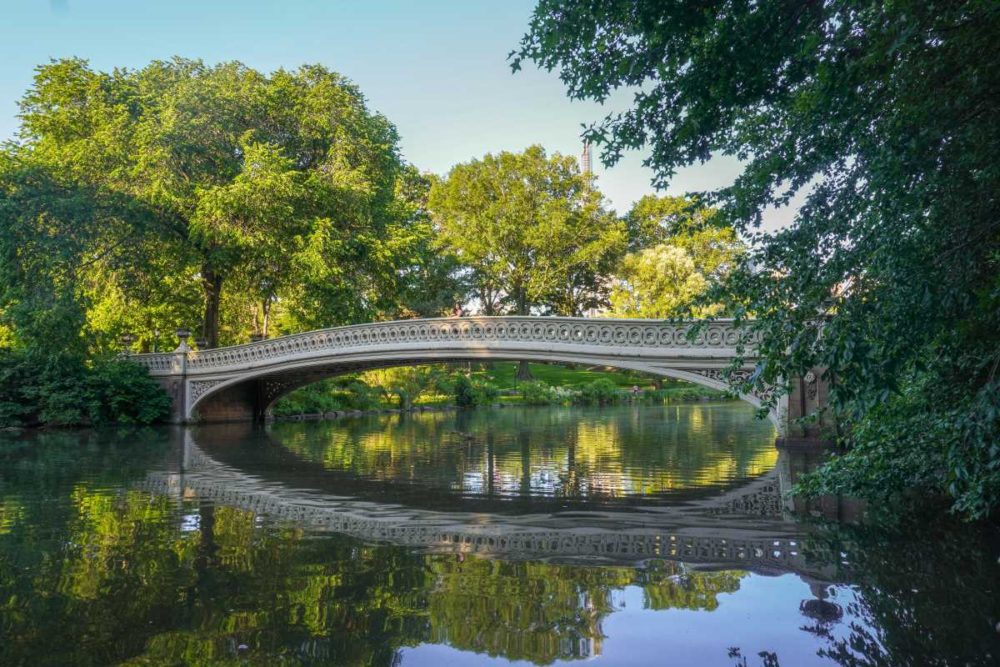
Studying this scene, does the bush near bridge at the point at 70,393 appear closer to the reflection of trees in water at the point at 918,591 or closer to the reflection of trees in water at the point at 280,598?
the reflection of trees in water at the point at 280,598

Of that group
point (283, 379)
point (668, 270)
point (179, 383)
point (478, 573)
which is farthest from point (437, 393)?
point (478, 573)

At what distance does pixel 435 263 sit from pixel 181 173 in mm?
17141

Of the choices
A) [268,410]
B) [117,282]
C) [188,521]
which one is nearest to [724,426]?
[268,410]

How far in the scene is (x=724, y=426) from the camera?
2178 cm

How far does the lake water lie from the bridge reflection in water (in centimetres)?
4

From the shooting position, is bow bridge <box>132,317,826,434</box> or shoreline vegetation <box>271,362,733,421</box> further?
shoreline vegetation <box>271,362,733,421</box>

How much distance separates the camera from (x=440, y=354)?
18391 millimetres

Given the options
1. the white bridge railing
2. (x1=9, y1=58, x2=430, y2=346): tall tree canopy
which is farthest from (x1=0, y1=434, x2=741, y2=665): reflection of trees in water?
(x1=9, y1=58, x2=430, y2=346): tall tree canopy

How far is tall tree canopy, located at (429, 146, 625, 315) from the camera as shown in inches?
1490

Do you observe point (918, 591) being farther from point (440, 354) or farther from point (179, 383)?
point (179, 383)

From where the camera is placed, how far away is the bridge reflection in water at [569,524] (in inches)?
236

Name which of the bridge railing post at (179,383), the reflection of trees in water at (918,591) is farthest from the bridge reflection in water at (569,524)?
the bridge railing post at (179,383)

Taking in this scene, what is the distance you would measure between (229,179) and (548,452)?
50.8 ft

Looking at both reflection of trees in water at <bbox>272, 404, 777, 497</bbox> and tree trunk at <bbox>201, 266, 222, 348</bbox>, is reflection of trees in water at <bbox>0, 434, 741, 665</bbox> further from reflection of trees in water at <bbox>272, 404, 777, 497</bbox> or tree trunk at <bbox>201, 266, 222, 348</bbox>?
tree trunk at <bbox>201, 266, 222, 348</bbox>
